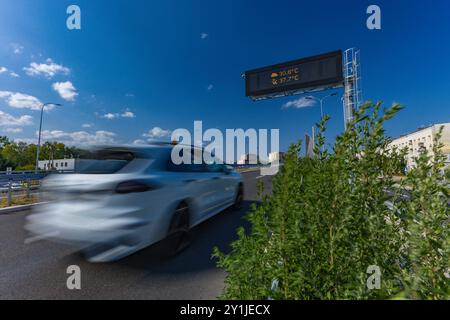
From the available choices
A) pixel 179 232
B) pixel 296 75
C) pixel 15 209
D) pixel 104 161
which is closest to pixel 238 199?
pixel 179 232

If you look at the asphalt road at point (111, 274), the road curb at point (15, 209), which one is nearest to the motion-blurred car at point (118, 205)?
the asphalt road at point (111, 274)

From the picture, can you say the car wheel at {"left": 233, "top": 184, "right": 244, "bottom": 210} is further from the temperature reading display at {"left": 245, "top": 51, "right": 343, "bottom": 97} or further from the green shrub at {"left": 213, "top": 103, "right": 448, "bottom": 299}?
the temperature reading display at {"left": 245, "top": 51, "right": 343, "bottom": 97}

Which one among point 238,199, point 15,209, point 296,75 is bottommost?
point 15,209

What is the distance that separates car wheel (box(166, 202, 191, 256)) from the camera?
11.0 ft

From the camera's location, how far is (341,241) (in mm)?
1521

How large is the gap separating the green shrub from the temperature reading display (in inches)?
596

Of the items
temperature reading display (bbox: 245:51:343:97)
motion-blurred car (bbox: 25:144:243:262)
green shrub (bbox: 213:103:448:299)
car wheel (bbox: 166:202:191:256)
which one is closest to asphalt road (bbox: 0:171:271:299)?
car wheel (bbox: 166:202:191:256)

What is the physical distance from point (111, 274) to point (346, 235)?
2955 millimetres

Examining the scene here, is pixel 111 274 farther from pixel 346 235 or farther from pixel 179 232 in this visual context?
pixel 346 235

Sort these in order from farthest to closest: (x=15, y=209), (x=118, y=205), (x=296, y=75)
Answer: (x=296, y=75)
(x=15, y=209)
(x=118, y=205)

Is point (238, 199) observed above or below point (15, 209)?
above

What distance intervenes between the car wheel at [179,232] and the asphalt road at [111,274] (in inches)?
4.9

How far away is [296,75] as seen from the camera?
1557cm

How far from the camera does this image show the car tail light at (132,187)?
8.57 feet
